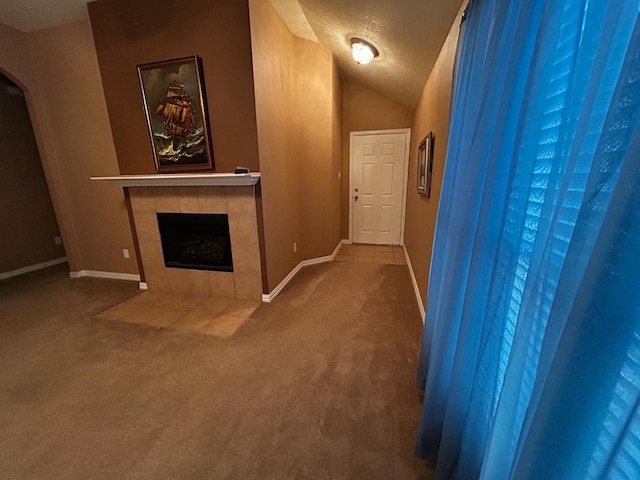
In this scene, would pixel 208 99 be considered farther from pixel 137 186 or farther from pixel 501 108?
pixel 501 108

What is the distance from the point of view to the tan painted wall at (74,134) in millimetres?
2785

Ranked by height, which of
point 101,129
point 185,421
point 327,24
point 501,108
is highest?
point 327,24

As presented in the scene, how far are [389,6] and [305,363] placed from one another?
251cm

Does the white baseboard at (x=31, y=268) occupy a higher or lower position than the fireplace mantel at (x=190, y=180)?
lower

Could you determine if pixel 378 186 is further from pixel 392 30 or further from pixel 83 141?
pixel 83 141

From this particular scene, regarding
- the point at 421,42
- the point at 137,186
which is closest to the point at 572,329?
the point at 421,42

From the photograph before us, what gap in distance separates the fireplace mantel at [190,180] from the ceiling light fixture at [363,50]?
161 centimetres

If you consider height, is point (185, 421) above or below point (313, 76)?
below

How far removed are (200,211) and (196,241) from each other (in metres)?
0.43

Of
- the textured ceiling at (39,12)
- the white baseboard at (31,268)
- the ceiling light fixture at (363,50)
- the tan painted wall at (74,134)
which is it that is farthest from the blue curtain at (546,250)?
the white baseboard at (31,268)

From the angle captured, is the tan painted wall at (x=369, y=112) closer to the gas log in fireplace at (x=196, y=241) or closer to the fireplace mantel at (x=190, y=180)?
the fireplace mantel at (x=190, y=180)

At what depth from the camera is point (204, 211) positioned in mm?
2654

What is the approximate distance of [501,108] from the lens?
77cm

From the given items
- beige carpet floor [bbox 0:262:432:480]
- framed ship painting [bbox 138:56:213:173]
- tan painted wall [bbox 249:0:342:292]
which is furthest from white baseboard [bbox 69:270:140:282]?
tan painted wall [bbox 249:0:342:292]
